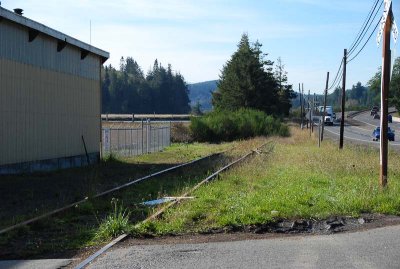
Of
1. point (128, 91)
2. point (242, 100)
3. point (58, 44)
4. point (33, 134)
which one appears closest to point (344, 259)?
point (33, 134)

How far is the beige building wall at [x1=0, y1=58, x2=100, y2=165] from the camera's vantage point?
65.6 feet

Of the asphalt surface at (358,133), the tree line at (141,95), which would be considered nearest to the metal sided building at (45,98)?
the asphalt surface at (358,133)

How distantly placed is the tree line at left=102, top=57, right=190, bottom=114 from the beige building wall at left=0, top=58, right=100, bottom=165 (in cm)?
14588

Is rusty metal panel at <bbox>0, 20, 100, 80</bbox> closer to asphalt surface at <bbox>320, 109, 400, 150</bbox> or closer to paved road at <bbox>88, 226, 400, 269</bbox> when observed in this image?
paved road at <bbox>88, 226, 400, 269</bbox>

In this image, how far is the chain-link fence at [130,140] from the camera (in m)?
33.0

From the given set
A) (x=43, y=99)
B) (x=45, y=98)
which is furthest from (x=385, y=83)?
(x=45, y=98)

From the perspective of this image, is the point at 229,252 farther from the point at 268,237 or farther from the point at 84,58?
the point at 84,58

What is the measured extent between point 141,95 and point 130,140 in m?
145

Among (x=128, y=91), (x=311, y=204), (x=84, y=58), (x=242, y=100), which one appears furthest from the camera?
(x=128, y=91)

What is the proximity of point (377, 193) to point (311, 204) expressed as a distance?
5.32 feet

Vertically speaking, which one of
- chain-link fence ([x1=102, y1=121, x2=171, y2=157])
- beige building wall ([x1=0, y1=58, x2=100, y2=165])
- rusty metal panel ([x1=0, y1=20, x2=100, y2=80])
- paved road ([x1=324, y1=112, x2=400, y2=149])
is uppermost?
rusty metal panel ([x1=0, y1=20, x2=100, y2=80])

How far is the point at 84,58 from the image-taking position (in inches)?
1096

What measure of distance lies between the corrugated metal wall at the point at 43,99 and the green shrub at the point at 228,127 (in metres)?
29.2

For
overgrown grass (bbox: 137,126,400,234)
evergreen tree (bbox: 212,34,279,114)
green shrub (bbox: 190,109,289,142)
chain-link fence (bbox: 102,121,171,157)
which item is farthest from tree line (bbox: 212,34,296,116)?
overgrown grass (bbox: 137,126,400,234)
